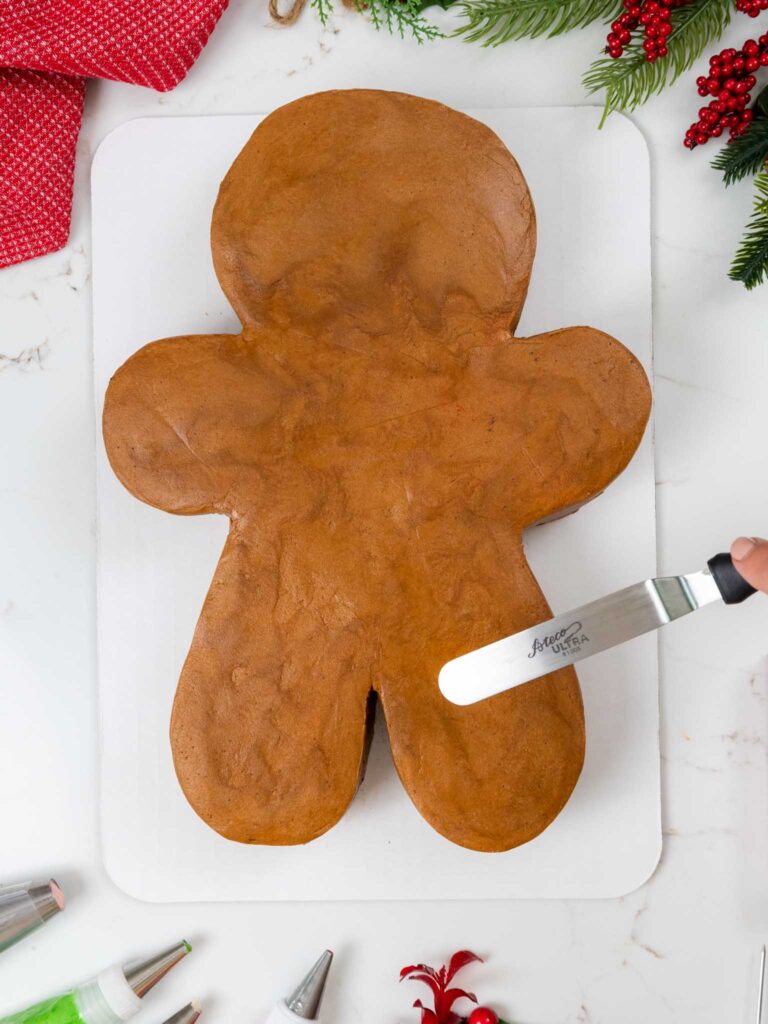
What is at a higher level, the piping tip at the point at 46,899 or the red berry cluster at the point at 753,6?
the red berry cluster at the point at 753,6

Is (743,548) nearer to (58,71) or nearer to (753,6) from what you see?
(753,6)

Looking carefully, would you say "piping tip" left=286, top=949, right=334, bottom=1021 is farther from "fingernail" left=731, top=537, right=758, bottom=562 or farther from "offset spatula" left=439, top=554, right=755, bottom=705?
"fingernail" left=731, top=537, right=758, bottom=562

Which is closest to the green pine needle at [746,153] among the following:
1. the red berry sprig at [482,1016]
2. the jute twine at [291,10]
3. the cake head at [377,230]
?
the cake head at [377,230]

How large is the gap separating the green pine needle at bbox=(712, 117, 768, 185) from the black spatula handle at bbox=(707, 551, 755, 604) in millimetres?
465

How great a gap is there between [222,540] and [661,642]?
51cm

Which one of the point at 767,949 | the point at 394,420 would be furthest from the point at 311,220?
the point at 767,949

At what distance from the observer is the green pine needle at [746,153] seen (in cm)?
103

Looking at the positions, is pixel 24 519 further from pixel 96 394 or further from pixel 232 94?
pixel 232 94

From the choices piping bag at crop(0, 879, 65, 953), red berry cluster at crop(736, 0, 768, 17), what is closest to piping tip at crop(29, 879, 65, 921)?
piping bag at crop(0, 879, 65, 953)

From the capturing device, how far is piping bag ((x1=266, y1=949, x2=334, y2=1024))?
1.07 meters

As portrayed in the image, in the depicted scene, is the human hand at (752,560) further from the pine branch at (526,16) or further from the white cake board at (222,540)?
the pine branch at (526,16)

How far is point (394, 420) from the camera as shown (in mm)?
940

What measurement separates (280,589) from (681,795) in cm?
52

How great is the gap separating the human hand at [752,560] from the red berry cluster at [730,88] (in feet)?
1.63
